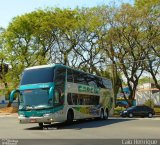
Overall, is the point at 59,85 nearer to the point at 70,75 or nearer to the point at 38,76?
the point at 38,76

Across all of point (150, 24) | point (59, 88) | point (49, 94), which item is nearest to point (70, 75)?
point (59, 88)

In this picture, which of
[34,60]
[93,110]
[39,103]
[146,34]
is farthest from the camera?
[34,60]

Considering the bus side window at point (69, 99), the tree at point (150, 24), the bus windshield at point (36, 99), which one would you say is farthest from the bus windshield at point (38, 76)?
the tree at point (150, 24)

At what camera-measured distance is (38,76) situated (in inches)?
982

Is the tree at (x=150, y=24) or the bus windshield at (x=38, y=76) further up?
the tree at (x=150, y=24)

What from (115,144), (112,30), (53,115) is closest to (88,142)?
(115,144)

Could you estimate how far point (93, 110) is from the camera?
32125 mm

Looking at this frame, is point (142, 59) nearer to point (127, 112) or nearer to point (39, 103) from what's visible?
point (127, 112)

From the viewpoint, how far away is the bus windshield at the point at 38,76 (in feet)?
81.1

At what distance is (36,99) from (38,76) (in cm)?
152

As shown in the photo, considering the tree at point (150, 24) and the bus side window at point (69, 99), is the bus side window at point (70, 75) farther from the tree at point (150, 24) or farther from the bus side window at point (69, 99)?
the tree at point (150, 24)

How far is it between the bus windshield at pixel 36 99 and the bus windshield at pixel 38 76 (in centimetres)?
69

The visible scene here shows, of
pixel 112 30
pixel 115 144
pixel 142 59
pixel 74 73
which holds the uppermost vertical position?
pixel 112 30

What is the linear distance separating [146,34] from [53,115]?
26372 millimetres
